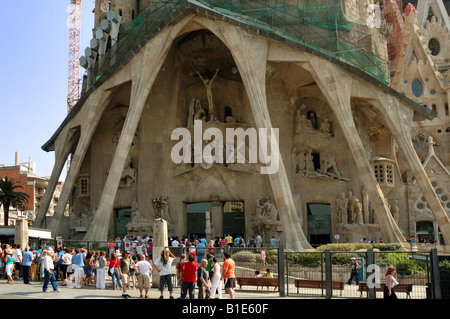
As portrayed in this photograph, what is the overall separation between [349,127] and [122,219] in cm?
1723

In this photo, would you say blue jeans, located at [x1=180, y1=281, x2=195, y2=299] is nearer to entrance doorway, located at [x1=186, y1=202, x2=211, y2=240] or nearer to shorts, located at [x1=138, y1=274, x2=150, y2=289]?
shorts, located at [x1=138, y1=274, x2=150, y2=289]

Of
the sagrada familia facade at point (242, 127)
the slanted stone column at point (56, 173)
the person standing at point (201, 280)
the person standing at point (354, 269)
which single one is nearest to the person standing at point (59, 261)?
the person standing at point (201, 280)

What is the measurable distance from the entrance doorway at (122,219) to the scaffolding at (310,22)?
1154 cm

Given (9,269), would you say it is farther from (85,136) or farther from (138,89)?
(85,136)

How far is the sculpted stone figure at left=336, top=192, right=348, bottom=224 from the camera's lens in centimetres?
3172

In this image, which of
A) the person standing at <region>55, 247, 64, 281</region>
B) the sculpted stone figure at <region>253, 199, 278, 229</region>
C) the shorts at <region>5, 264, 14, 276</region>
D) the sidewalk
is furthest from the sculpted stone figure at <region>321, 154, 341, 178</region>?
the shorts at <region>5, 264, 14, 276</region>

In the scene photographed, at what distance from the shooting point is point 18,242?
20062 mm

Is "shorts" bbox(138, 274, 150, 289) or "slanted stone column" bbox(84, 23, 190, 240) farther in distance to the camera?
"slanted stone column" bbox(84, 23, 190, 240)

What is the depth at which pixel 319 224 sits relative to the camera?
33125 millimetres

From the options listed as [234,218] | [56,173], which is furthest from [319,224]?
[56,173]

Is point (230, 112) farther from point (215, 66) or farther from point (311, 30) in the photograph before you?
point (311, 30)

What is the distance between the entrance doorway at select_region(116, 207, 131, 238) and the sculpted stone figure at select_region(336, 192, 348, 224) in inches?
567

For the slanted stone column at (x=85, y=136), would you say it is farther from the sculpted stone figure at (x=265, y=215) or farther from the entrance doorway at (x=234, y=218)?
the sculpted stone figure at (x=265, y=215)
